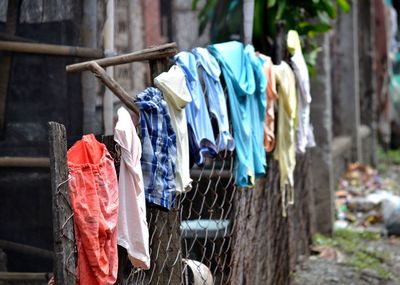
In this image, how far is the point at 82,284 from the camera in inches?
111

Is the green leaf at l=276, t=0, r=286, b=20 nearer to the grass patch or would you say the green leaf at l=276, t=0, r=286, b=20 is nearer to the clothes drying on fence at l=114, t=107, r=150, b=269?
the grass patch

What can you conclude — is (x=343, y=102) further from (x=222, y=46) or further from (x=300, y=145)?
(x=222, y=46)

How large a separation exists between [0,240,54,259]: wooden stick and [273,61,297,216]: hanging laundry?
5.26ft

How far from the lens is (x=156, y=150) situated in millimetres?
3213

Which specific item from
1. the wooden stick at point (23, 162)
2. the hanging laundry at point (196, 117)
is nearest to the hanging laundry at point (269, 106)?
the hanging laundry at point (196, 117)

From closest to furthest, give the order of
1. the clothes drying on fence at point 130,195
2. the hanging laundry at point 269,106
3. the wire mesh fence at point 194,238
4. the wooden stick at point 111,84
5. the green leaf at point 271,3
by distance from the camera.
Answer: the clothes drying on fence at point 130,195 < the wooden stick at point 111,84 < the wire mesh fence at point 194,238 < the hanging laundry at point 269,106 < the green leaf at point 271,3

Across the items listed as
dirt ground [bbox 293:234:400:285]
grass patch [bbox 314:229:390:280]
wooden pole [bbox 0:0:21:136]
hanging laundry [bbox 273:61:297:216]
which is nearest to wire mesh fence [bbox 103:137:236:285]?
hanging laundry [bbox 273:61:297:216]

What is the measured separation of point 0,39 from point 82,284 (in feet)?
6.01

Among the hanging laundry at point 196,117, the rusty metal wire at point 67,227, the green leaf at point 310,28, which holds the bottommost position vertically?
the rusty metal wire at point 67,227

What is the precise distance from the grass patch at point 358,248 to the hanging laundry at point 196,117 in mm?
3630

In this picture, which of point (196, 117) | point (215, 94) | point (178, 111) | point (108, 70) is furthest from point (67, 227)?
point (108, 70)

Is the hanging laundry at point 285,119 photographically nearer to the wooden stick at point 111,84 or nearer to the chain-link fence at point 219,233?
the chain-link fence at point 219,233

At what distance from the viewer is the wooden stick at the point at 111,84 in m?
3.09

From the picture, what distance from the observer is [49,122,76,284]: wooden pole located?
2.69 meters
